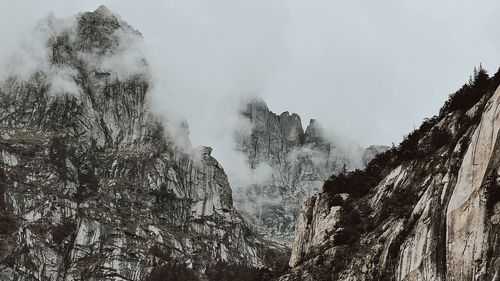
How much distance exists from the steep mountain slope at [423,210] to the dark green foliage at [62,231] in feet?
402

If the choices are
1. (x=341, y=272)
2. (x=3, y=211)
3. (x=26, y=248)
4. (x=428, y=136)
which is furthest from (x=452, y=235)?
(x=3, y=211)

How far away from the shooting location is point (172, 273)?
18238 centimetres

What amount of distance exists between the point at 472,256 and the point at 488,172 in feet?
16.9

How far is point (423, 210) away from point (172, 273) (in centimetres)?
14624

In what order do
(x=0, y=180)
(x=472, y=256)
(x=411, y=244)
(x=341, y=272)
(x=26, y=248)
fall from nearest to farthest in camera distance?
(x=472, y=256)
(x=411, y=244)
(x=341, y=272)
(x=26, y=248)
(x=0, y=180)

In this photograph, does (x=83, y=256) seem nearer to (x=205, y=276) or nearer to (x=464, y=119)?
(x=205, y=276)

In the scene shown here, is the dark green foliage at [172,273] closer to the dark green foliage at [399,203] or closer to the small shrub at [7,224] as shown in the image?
the small shrub at [7,224]

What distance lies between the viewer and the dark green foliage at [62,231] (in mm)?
180875

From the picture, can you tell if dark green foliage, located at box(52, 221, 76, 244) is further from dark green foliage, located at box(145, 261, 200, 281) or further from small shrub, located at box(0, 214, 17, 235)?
dark green foliage, located at box(145, 261, 200, 281)

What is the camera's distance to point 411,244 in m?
42.4

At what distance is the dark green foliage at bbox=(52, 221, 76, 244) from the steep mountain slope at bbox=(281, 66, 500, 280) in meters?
123

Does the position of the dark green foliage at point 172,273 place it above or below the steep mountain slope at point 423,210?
above

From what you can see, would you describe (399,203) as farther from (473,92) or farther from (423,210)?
(473,92)

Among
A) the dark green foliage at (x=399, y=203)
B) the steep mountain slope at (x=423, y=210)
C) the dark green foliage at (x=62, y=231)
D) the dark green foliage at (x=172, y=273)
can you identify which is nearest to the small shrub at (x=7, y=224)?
the dark green foliage at (x=62, y=231)
